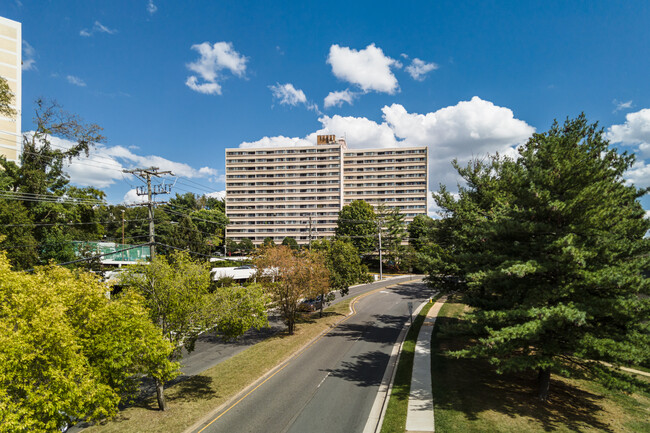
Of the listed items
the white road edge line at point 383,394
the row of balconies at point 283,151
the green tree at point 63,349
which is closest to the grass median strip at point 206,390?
the green tree at point 63,349

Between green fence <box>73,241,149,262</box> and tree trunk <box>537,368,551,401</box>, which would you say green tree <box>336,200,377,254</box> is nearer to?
green fence <box>73,241,149,262</box>

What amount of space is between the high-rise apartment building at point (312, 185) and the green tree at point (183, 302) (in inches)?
3141

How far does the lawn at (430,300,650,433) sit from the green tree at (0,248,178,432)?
11.4m

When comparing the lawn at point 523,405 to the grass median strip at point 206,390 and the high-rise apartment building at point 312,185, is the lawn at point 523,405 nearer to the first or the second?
the grass median strip at point 206,390

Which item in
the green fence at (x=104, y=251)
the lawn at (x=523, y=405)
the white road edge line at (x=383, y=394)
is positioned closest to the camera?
the lawn at (x=523, y=405)

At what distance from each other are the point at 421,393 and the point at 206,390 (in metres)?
10.6

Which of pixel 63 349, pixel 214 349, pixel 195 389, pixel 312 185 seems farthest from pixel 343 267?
pixel 312 185

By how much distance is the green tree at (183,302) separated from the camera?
14.4 meters

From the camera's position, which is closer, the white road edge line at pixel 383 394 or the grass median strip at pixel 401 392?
the grass median strip at pixel 401 392

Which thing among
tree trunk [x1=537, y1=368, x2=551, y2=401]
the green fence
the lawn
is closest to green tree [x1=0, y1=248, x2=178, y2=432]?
the lawn

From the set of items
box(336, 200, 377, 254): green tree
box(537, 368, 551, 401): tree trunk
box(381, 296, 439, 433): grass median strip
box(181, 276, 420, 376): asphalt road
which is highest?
box(336, 200, 377, 254): green tree

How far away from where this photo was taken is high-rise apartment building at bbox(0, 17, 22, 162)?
43.0 meters

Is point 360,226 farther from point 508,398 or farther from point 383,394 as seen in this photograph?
point 508,398

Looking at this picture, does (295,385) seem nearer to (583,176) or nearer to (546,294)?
(546,294)
